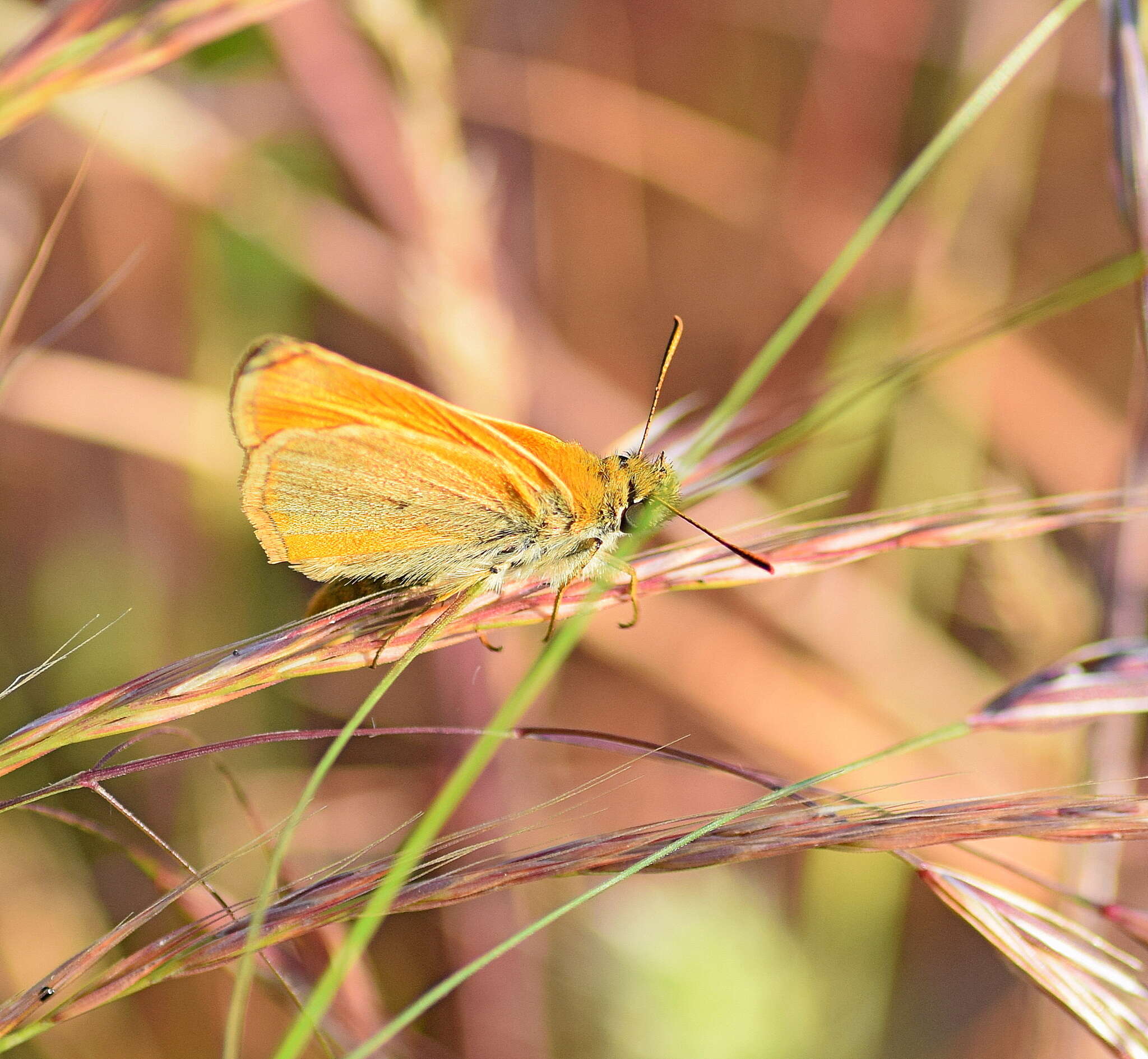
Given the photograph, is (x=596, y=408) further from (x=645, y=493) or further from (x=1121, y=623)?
(x=1121, y=623)

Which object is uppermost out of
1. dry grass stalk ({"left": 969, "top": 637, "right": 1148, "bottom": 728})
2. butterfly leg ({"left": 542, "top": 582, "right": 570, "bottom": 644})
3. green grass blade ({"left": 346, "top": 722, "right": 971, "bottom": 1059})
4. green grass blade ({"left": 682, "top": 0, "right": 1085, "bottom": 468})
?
green grass blade ({"left": 682, "top": 0, "right": 1085, "bottom": 468})

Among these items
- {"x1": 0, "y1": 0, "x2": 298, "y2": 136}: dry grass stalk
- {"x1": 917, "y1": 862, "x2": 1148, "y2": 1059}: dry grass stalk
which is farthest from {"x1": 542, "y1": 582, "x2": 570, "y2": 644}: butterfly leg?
{"x1": 0, "y1": 0, "x2": 298, "y2": 136}: dry grass stalk

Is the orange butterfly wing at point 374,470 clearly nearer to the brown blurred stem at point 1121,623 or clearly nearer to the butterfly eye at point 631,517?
the butterfly eye at point 631,517

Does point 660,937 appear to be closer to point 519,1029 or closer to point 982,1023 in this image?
point 519,1029

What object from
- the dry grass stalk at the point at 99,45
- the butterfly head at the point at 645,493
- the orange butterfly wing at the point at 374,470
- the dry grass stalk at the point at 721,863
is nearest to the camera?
the dry grass stalk at the point at 721,863

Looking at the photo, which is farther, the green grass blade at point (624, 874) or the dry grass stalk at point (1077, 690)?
the dry grass stalk at point (1077, 690)

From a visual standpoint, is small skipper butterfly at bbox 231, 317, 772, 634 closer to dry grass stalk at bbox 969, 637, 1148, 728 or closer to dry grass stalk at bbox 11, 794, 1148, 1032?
dry grass stalk at bbox 11, 794, 1148, 1032

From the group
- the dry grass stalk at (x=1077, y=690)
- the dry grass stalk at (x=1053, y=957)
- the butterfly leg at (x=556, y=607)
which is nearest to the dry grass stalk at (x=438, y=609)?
the butterfly leg at (x=556, y=607)

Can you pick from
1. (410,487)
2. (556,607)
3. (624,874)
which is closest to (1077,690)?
(624,874)
